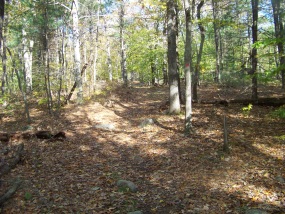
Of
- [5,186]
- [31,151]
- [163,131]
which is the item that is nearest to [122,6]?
[163,131]

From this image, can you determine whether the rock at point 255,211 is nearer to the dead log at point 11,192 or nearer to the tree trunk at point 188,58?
the tree trunk at point 188,58

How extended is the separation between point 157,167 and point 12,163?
437 cm

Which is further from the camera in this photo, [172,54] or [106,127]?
[172,54]

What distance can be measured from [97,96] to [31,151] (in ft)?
38.2

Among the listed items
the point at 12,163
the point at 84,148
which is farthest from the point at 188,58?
the point at 12,163

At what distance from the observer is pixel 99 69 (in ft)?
125

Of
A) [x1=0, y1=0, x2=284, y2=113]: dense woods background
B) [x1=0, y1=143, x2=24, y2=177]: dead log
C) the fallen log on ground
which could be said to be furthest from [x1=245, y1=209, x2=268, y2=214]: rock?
the fallen log on ground

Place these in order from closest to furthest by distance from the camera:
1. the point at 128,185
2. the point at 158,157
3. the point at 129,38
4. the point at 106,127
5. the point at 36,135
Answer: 1. the point at 128,185
2. the point at 158,157
3. the point at 36,135
4. the point at 106,127
5. the point at 129,38

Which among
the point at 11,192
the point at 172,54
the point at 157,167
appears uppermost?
the point at 172,54

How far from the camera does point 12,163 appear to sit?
729 centimetres

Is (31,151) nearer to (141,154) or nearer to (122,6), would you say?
(141,154)

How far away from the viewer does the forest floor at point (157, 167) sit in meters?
5.53

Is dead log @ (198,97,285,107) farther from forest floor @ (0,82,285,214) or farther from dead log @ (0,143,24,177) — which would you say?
dead log @ (0,143,24,177)

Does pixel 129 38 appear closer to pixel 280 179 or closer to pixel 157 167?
pixel 157 167
